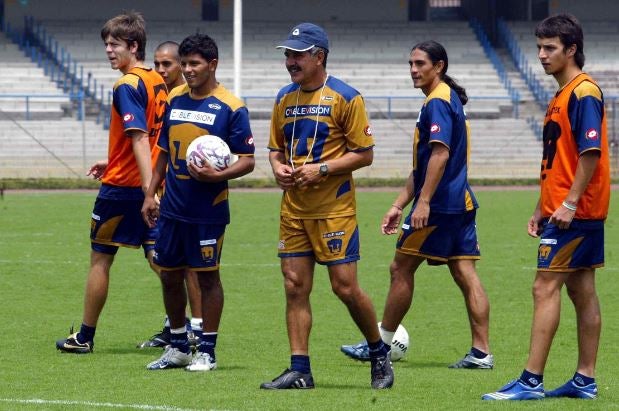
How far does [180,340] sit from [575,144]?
297cm

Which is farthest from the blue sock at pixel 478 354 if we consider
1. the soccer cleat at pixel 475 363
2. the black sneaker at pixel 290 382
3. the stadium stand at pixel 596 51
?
the stadium stand at pixel 596 51

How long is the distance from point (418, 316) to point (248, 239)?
7.02m

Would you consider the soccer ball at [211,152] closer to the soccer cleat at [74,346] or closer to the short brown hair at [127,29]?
the short brown hair at [127,29]

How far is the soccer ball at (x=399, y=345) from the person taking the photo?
9023mm

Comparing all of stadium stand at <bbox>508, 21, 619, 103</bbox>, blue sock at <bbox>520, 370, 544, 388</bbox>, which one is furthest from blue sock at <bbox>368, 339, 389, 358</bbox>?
stadium stand at <bbox>508, 21, 619, 103</bbox>

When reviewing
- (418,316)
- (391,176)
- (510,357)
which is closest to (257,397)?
(510,357)

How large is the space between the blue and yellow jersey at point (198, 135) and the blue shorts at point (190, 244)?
0.06 meters

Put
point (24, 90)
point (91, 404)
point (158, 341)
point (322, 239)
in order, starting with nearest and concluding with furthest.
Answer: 1. point (91, 404)
2. point (322, 239)
3. point (158, 341)
4. point (24, 90)

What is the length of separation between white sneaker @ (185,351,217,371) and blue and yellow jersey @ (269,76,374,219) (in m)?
1.18

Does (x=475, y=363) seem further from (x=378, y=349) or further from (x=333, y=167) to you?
(x=333, y=167)

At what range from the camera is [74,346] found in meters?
9.20

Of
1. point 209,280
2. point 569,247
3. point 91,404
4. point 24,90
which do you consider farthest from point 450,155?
point 24,90

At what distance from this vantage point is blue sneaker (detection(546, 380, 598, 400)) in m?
7.39

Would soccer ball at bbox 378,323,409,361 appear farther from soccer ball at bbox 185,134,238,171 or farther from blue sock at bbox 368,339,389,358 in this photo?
soccer ball at bbox 185,134,238,171
